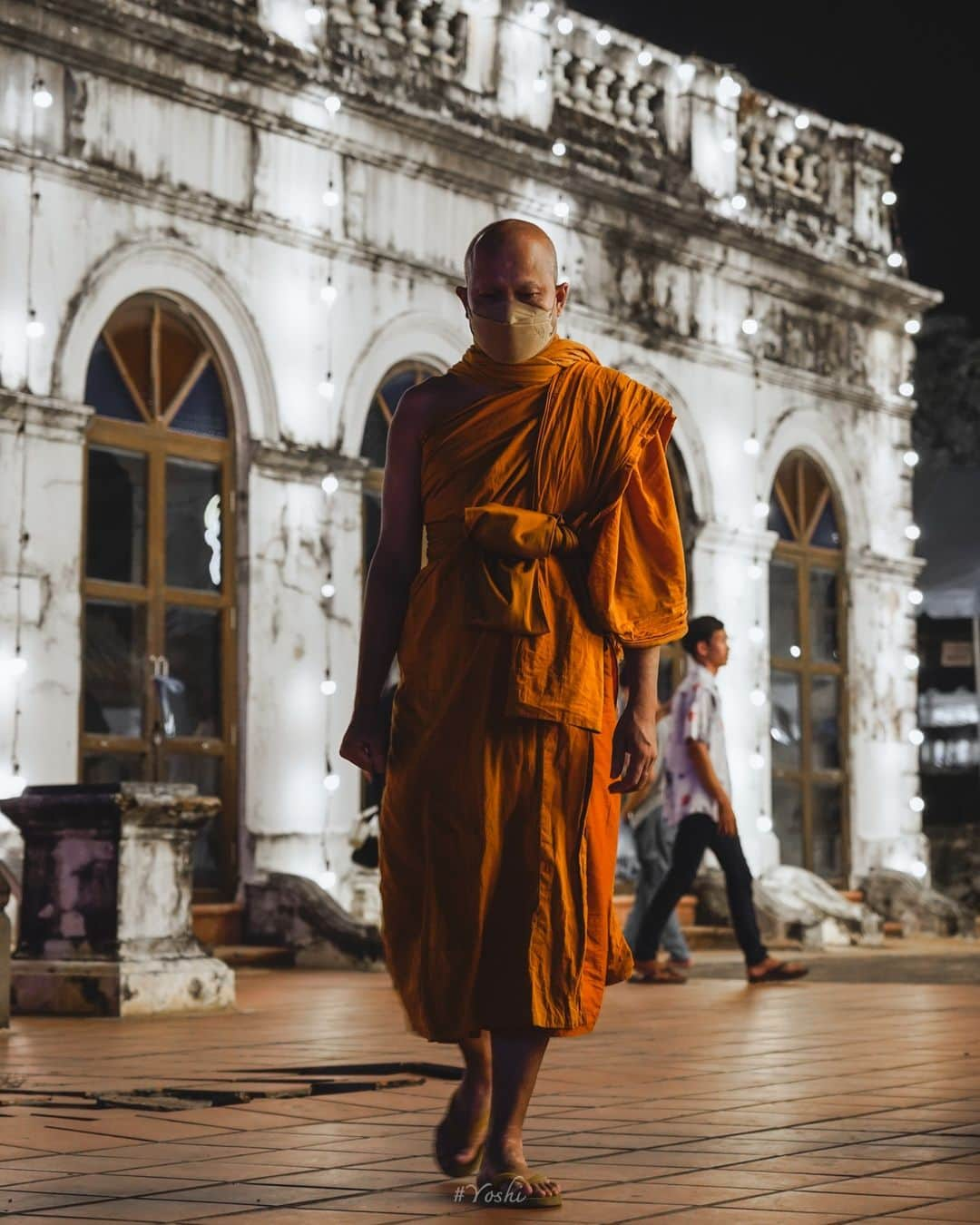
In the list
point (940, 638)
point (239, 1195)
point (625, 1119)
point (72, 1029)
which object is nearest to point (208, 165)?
point (72, 1029)

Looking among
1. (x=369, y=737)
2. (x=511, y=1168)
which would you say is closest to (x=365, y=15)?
(x=369, y=737)

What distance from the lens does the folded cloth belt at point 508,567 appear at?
4.21 m

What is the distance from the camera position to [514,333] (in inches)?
174

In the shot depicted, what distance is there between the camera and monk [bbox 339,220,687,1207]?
4.14 m

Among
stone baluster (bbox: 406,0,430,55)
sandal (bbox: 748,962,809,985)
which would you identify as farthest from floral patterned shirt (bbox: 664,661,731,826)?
stone baluster (bbox: 406,0,430,55)

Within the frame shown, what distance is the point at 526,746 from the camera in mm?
4203

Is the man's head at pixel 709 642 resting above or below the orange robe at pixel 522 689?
above

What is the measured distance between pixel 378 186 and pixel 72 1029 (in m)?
7.27

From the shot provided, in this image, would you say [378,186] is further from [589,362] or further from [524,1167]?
[524,1167]

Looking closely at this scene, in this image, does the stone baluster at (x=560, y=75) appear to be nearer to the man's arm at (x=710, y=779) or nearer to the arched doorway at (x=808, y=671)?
the arched doorway at (x=808, y=671)

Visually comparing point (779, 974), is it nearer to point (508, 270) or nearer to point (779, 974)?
point (779, 974)

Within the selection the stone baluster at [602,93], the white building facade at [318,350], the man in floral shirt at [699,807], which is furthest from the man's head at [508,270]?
the stone baluster at [602,93]

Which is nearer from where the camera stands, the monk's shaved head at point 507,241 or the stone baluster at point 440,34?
the monk's shaved head at point 507,241

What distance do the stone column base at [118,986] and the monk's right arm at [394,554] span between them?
4.50m
